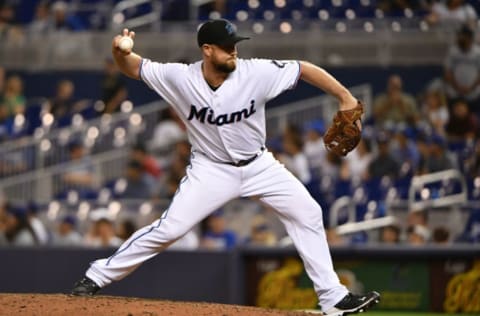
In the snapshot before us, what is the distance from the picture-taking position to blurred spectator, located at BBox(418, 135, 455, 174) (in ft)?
38.3

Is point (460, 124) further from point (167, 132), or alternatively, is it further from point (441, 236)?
point (167, 132)

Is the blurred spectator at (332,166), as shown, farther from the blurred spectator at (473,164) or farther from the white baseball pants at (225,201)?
the white baseball pants at (225,201)

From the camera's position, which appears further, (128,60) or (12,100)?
(12,100)

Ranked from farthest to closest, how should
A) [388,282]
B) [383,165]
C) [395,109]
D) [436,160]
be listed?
[395,109]
[383,165]
[436,160]
[388,282]

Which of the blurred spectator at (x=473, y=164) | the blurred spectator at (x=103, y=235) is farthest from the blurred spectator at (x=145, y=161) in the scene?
the blurred spectator at (x=473, y=164)

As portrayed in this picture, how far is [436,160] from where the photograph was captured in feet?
38.4

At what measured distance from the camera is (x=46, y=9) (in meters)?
16.7

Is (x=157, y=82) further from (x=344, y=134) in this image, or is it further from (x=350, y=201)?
(x=350, y=201)

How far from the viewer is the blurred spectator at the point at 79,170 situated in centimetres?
1371

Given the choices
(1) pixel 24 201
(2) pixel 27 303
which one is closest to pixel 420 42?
(1) pixel 24 201

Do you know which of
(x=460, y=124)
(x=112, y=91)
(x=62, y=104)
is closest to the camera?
(x=460, y=124)

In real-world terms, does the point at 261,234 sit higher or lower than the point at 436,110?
lower

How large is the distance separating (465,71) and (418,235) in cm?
335

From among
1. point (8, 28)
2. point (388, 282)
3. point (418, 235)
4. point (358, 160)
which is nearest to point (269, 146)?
point (358, 160)
